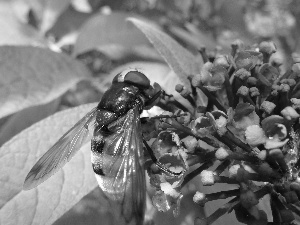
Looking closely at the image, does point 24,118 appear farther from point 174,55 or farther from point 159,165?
point 159,165

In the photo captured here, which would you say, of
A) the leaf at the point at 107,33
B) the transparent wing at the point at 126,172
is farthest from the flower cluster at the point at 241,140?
the leaf at the point at 107,33

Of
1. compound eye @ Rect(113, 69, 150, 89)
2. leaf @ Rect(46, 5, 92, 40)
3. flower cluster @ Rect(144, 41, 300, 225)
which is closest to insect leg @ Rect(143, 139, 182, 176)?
flower cluster @ Rect(144, 41, 300, 225)

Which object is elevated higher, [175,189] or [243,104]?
[243,104]

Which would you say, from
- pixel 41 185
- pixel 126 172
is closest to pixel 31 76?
pixel 41 185

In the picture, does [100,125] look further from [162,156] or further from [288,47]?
[288,47]

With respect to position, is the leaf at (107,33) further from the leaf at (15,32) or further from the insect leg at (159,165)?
the insect leg at (159,165)

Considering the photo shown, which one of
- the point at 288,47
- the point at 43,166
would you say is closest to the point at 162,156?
the point at 43,166
